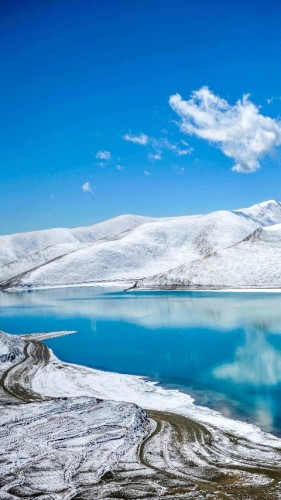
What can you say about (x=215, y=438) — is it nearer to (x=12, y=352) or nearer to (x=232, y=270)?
(x=12, y=352)

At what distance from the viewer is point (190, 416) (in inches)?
738

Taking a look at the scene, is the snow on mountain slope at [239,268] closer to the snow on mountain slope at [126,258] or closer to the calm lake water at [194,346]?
the calm lake water at [194,346]

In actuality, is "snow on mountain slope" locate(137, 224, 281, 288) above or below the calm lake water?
above

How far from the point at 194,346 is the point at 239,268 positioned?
76578 millimetres

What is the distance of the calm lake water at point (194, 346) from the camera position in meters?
22.0

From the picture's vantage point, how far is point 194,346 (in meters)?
36.4

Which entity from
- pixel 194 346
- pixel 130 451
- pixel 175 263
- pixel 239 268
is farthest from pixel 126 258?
pixel 130 451

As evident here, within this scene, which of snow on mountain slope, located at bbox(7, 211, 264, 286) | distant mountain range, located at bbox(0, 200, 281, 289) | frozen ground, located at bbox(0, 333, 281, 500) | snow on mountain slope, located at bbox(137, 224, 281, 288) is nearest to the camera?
frozen ground, located at bbox(0, 333, 281, 500)

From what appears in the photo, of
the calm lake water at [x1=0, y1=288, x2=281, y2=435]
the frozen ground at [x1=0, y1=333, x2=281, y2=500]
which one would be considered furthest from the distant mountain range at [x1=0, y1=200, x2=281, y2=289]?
the frozen ground at [x1=0, y1=333, x2=281, y2=500]

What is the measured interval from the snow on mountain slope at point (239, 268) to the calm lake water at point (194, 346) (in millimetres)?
35398

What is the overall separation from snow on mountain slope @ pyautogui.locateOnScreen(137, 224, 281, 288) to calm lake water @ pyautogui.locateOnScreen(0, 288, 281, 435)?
35.4 meters

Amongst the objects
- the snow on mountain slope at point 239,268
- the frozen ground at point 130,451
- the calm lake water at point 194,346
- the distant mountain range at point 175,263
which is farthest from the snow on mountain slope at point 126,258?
the frozen ground at point 130,451

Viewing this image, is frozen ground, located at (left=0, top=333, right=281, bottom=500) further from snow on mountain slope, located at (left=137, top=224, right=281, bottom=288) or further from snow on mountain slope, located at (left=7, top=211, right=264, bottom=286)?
snow on mountain slope, located at (left=7, top=211, right=264, bottom=286)

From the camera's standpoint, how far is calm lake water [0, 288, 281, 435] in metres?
22.0
